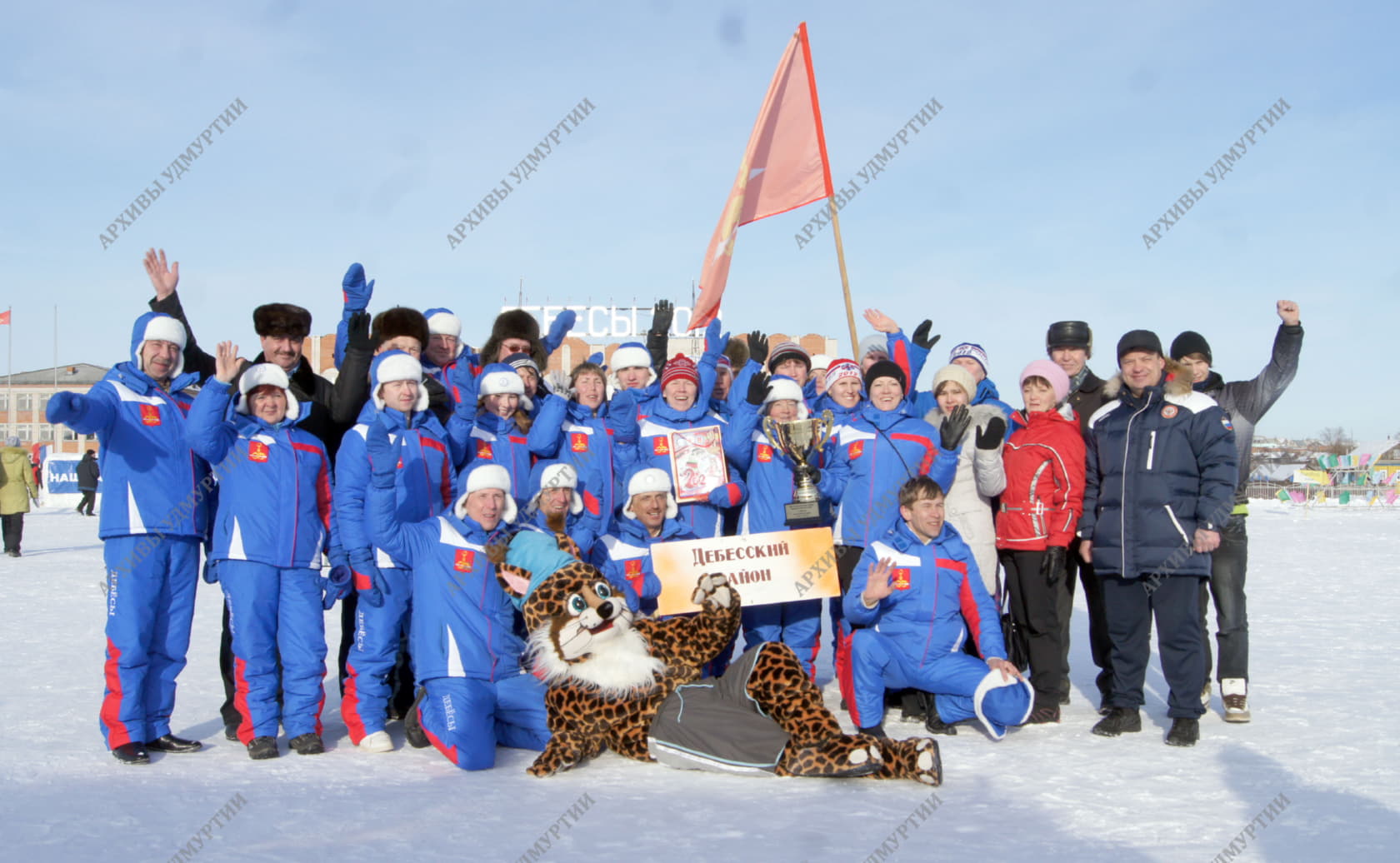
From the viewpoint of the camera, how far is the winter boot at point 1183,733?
523 centimetres

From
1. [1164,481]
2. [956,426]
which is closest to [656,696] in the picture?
[956,426]

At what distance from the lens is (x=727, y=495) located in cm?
643

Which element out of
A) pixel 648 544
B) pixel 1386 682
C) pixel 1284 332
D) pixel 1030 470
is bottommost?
pixel 1386 682

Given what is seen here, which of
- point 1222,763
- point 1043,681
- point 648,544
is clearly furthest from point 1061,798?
point 648,544

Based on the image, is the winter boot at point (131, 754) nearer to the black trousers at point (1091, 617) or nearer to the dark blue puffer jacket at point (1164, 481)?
the black trousers at point (1091, 617)

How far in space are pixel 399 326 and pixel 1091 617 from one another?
4.44 m

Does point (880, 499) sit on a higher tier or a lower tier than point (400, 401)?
lower

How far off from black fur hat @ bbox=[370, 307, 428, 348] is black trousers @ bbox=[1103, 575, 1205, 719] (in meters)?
4.19

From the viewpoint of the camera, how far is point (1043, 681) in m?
5.88

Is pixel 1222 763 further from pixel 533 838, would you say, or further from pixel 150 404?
pixel 150 404

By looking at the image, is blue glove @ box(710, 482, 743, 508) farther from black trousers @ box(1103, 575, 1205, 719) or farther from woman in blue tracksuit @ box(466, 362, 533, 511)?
black trousers @ box(1103, 575, 1205, 719)

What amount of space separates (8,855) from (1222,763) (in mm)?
5009

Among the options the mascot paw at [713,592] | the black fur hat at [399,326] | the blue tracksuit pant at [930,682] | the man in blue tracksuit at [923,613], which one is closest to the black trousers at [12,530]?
the black fur hat at [399,326]

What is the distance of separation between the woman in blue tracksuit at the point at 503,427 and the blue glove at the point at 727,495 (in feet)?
3.76
